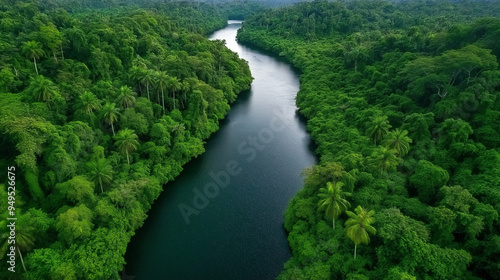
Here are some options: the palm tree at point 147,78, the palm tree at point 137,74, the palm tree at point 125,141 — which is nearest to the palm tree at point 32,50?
the palm tree at point 137,74

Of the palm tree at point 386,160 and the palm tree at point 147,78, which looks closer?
the palm tree at point 386,160

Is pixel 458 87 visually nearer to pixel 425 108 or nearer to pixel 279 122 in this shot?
pixel 425 108

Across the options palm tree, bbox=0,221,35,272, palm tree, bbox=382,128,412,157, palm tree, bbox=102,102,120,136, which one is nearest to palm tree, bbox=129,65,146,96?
palm tree, bbox=102,102,120,136

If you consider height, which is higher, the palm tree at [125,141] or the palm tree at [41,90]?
the palm tree at [41,90]

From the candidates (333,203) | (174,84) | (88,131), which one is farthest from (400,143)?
(88,131)

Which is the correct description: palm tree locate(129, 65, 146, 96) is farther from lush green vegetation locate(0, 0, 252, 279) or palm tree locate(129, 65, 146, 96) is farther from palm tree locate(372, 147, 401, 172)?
palm tree locate(372, 147, 401, 172)

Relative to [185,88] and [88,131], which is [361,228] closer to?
[88,131]

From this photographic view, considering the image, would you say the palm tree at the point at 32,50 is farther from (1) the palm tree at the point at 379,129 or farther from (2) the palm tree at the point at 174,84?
(1) the palm tree at the point at 379,129
